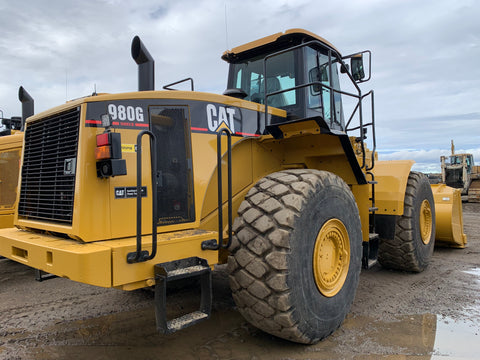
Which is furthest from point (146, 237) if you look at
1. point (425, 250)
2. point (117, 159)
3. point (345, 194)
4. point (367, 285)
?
point (425, 250)

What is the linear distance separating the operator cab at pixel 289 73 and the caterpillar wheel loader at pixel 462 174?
710 inches

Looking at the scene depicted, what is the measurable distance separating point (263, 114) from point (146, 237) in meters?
1.84

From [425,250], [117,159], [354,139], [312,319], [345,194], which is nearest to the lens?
[117,159]

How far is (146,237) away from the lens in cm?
277

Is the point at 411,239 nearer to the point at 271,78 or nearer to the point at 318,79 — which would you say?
the point at 318,79

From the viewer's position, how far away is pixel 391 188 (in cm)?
517

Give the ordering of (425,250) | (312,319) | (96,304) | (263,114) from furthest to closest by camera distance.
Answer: (425,250)
(96,304)
(263,114)
(312,319)

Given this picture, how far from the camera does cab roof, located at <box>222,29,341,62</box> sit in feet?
14.1

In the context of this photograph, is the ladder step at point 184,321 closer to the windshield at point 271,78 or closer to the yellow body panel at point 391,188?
the windshield at point 271,78

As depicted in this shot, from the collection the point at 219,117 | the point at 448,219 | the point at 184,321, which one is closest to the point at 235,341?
the point at 184,321

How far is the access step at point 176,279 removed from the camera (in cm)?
248

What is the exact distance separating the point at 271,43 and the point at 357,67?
1.08m

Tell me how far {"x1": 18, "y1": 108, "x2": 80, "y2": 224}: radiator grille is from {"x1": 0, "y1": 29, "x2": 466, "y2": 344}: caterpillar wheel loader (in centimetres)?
1

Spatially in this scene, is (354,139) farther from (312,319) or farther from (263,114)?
(312,319)
